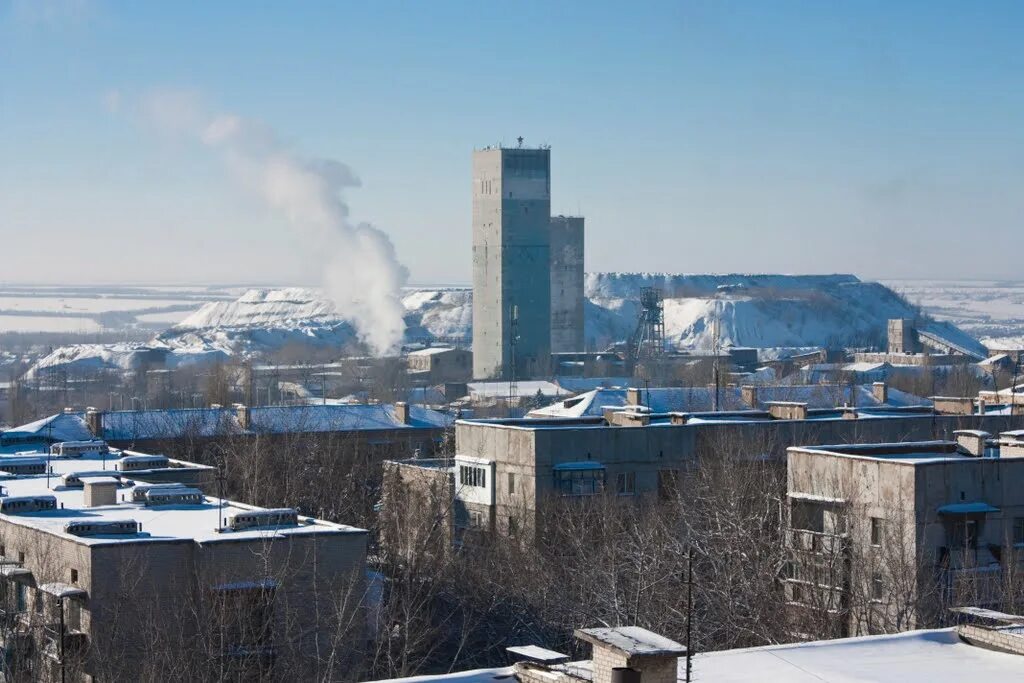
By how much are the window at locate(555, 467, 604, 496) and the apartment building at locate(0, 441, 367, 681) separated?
8.96 meters

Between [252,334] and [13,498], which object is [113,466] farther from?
[252,334]

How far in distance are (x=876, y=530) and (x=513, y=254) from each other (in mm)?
58492

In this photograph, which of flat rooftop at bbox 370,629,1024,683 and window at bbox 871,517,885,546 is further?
window at bbox 871,517,885,546

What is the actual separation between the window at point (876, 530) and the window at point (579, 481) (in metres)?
7.81

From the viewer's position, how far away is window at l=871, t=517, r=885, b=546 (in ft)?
69.6

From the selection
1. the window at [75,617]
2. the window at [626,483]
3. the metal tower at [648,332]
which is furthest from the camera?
the metal tower at [648,332]

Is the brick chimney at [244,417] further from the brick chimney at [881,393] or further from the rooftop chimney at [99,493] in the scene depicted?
the rooftop chimney at [99,493]

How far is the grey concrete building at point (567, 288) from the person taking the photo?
9738cm

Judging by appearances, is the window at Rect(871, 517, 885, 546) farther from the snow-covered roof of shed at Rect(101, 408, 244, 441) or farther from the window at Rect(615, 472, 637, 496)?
the snow-covered roof of shed at Rect(101, 408, 244, 441)

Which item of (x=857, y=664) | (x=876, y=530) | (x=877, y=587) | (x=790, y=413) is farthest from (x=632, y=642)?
(x=790, y=413)

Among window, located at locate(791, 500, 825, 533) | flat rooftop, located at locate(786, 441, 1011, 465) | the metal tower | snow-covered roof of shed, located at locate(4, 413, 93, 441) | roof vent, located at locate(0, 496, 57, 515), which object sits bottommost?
window, located at locate(791, 500, 825, 533)

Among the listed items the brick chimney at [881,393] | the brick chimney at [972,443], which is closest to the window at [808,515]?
the brick chimney at [972,443]

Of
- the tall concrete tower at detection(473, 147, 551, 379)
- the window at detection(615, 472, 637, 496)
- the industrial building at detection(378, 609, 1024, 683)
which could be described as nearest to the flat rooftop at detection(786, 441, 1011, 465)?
the window at detection(615, 472, 637, 496)

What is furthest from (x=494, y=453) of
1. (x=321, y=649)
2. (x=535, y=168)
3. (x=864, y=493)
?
(x=535, y=168)
